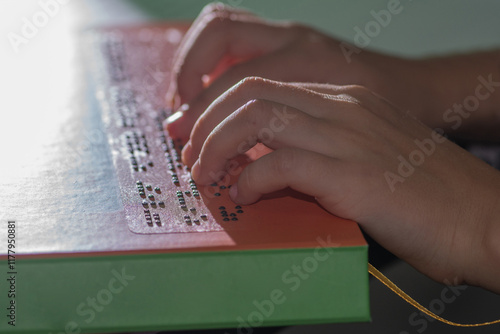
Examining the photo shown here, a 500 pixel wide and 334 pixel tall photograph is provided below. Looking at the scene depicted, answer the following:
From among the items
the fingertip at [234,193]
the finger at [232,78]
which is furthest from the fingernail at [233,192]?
the finger at [232,78]

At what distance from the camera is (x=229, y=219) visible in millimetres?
399

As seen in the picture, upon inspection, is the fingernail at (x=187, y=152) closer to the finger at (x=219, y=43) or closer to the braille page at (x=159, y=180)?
the braille page at (x=159, y=180)

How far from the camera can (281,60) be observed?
0.61 meters

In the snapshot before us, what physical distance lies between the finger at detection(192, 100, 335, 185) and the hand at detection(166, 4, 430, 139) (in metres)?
0.15

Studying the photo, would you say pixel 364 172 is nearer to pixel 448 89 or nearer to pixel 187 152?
pixel 187 152

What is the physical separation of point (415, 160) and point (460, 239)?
0.06 meters

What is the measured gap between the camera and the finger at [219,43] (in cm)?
63

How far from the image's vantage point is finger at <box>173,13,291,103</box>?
2.06 ft

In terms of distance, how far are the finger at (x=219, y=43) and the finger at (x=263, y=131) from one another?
0.20 m

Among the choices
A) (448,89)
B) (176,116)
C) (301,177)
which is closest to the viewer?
(301,177)

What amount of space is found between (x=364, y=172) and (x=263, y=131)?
0.23ft

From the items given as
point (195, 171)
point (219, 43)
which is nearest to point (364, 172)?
point (195, 171)

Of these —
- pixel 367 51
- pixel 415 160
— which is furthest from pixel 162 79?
pixel 415 160

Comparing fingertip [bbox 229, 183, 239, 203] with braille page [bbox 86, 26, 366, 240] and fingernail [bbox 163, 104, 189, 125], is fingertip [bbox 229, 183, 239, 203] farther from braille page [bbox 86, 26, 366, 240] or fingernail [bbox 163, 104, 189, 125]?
fingernail [bbox 163, 104, 189, 125]
